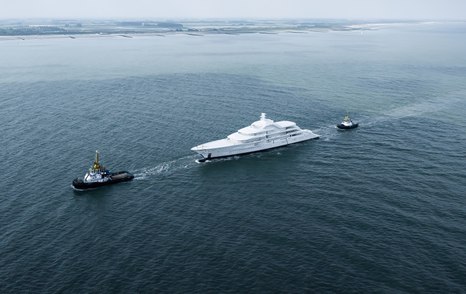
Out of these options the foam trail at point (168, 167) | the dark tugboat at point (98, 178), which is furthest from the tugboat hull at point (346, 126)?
the dark tugboat at point (98, 178)

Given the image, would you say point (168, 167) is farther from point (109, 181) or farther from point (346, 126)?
point (346, 126)

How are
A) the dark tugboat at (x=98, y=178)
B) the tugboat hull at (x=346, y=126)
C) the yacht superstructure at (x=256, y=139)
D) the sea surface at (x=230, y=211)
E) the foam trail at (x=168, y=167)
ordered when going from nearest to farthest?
Answer: the sea surface at (x=230, y=211)
the dark tugboat at (x=98, y=178)
the foam trail at (x=168, y=167)
the yacht superstructure at (x=256, y=139)
the tugboat hull at (x=346, y=126)

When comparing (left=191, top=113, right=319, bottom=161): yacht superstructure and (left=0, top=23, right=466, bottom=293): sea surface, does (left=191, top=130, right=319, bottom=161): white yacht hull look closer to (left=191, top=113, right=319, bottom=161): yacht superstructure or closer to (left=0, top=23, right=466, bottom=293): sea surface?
(left=191, top=113, right=319, bottom=161): yacht superstructure

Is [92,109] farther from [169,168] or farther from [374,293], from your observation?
[374,293]

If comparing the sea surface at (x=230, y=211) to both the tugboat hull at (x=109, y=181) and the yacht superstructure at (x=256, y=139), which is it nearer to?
the tugboat hull at (x=109, y=181)

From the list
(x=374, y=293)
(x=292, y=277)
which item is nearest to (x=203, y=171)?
(x=292, y=277)

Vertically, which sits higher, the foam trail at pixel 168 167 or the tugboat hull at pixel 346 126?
the tugboat hull at pixel 346 126

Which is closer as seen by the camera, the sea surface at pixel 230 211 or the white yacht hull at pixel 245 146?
the sea surface at pixel 230 211

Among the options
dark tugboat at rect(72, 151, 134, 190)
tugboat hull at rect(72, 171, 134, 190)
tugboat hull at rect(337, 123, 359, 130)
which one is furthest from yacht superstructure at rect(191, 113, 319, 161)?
dark tugboat at rect(72, 151, 134, 190)
